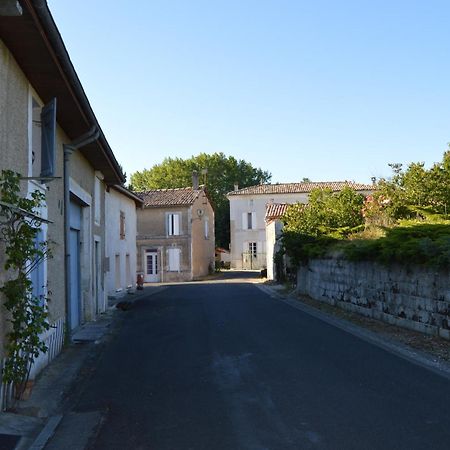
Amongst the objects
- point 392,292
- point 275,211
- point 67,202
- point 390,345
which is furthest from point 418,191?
point 275,211

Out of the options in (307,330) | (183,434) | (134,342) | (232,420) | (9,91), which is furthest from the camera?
(307,330)

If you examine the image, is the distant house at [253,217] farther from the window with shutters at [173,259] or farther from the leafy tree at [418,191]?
the leafy tree at [418,191]

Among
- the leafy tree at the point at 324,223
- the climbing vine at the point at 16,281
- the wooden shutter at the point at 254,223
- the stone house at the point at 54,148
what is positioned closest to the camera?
the climbing vine at the point at 16,281

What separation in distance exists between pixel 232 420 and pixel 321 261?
43.7 feet

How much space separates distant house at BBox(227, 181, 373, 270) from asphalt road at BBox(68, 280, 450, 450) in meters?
46.9

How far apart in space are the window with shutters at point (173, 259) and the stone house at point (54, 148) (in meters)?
26.2

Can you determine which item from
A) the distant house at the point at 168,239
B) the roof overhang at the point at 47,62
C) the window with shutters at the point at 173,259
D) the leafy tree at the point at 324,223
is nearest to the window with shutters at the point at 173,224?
the distant house at the point at 168,239

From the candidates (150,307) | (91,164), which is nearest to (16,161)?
(91,164)

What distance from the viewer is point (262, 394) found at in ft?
20.0

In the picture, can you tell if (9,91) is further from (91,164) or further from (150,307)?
(150,307)

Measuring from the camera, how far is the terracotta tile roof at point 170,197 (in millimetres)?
42125

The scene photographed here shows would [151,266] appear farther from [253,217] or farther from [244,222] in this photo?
[253,217]

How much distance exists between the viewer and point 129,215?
27734 mm

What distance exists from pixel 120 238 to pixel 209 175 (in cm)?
5007
